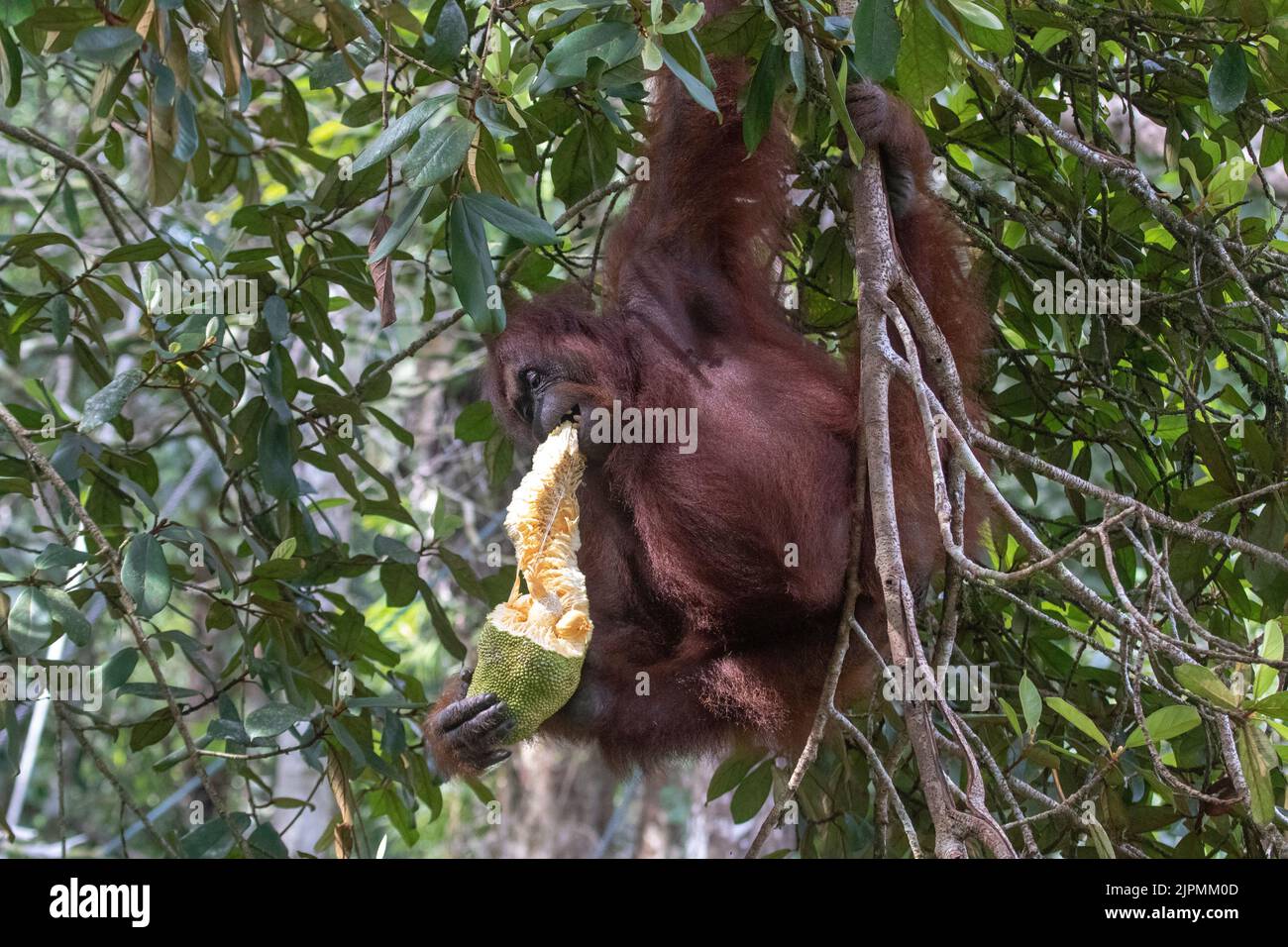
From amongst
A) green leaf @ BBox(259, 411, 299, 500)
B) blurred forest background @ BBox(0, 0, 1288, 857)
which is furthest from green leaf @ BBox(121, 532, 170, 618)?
green leaf @ BBox(259, 411, 299, 500)

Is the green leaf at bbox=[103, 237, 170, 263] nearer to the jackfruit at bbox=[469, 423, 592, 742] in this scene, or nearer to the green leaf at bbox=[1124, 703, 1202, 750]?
the jackfruit at bbox=[469, 423, 592, 742]

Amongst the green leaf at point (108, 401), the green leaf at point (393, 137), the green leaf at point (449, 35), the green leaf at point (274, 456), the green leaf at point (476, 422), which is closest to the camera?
the green leaf at point (393, 137)

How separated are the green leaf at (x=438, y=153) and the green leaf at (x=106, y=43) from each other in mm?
622

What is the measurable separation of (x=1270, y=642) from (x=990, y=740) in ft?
3.28

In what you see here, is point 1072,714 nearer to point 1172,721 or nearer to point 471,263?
point 1172,721

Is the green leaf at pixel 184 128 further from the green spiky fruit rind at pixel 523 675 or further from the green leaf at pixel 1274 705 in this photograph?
the green leaf at pixel 1274 705

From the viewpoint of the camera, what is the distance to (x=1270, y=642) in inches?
75.3

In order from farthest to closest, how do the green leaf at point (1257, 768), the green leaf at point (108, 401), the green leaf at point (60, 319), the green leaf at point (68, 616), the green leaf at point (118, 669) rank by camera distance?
the green leaf at point (60, 319), the green leaf at point (118, 669), the green leaf at point (108, 401), the green leaf at point (68, 616), the green leaf at point (1257, 768)

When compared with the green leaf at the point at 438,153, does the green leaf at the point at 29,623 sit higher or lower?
lower

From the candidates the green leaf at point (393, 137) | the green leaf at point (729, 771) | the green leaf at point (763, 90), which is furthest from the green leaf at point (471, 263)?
the green leaf at point (729, 771)

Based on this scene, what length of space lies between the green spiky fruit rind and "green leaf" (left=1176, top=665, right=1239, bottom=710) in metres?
1.23

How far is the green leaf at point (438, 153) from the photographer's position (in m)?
1.83
